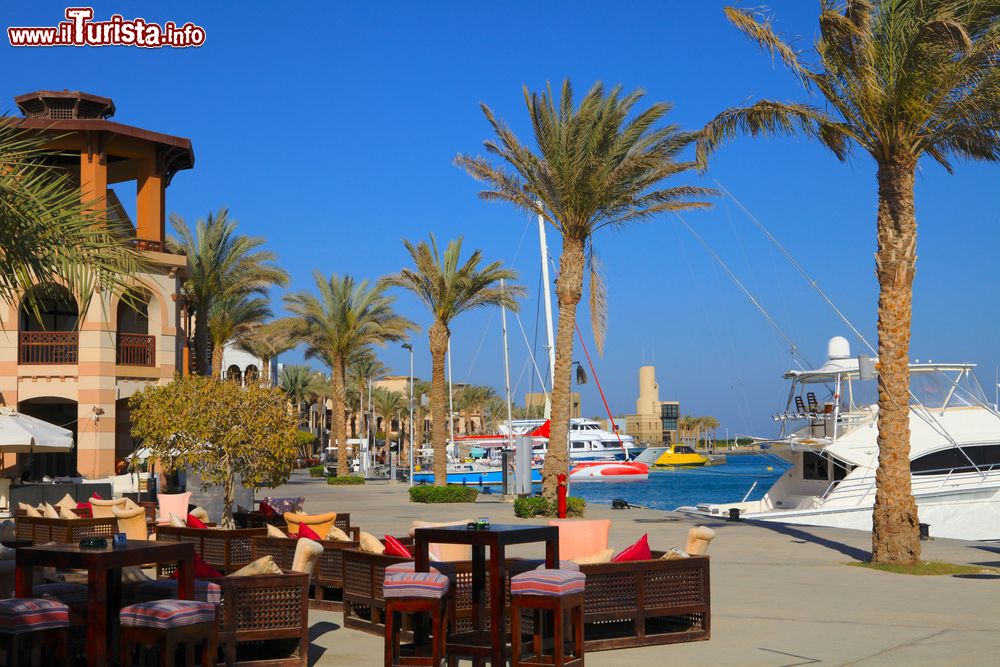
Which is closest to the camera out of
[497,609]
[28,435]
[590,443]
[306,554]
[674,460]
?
[497,609]

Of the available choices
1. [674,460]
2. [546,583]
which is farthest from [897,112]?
[674,460]

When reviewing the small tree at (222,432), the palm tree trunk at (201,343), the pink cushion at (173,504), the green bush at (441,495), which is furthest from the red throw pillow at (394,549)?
the palm tree trunk at (201,343)

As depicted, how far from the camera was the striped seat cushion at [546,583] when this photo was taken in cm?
773

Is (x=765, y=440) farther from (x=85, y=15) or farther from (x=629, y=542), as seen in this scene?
(x=85, y=15)

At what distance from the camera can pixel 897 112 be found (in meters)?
16.5

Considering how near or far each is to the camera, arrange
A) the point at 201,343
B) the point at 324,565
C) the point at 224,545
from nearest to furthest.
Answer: the point at 324,565
the point at 224,545
the point at 201,343

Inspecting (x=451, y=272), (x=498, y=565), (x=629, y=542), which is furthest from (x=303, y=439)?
(x=451, y=272)

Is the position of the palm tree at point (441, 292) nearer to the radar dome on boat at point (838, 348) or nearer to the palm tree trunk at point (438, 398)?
the palm tree trunk at point (438, 398)

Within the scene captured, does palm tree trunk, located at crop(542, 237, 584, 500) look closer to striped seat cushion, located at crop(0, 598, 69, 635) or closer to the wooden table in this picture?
the wooden table

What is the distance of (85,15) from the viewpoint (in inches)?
1378

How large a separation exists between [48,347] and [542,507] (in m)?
18.3

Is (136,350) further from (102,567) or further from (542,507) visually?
(102,567)

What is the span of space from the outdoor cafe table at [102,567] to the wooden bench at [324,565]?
352 cm

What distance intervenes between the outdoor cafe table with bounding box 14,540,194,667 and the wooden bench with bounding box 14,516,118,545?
8.52m
